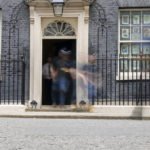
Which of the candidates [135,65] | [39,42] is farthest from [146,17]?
[39,42]

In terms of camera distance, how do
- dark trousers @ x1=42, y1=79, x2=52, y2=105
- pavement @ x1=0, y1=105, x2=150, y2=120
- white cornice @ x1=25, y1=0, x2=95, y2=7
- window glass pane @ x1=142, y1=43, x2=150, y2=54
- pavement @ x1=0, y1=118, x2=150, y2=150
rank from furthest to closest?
dark trousers @ x1=42, y1=79, x2=52, y2=105, window glass pane @ x1=142, y1=43, x2=150, y2=54, white cornice @ x1=25, y1=0, x2=95, y2=7, pavement @ x1=0, y1=105, x2=150, y2=120, pavement @ x1=0, y1=118, x2=150, y2=150

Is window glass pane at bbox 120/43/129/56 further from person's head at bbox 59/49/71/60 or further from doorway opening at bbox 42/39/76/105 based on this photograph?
person's head at bbox 59/49/71/60

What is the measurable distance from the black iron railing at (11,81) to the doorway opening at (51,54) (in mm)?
880

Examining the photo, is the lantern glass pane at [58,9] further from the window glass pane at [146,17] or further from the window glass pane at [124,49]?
the window glass pane at [146,17]

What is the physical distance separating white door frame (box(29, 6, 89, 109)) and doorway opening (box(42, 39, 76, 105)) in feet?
A: 1.27

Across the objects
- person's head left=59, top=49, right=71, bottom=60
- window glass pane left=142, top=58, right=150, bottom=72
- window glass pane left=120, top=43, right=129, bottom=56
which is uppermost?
window glass pane left=120, top=43, right=129, bottom=56

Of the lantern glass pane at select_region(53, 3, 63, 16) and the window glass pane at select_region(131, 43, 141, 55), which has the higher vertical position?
the lantern glass pane at select_region(53, 3, 63, 16)

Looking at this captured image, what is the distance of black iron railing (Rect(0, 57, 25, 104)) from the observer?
14.5 meters

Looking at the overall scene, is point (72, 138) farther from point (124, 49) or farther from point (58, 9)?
point (124, 49)

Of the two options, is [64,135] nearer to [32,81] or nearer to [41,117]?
[41,117]

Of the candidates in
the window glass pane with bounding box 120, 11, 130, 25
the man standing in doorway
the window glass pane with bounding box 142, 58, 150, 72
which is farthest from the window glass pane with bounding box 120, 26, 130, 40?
the man standing in doorway

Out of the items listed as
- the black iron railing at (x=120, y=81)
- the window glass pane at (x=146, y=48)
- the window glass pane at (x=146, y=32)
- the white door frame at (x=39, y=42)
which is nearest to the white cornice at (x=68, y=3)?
the white door frame at (x=39, y=42)

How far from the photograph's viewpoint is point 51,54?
15.9 metres

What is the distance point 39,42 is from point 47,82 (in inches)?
60.7
